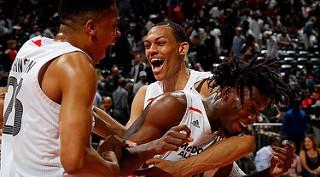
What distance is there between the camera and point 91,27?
3.22 m

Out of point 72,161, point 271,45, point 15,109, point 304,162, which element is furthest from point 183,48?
point 271,45

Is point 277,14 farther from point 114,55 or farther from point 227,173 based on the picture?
point 227,173

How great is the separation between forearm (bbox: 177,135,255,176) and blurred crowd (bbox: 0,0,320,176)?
8223 mm

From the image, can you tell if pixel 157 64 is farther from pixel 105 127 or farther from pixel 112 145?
pixel 112 145

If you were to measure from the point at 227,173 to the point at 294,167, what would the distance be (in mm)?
6091

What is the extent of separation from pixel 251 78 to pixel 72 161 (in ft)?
5.82

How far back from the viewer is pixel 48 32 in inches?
677

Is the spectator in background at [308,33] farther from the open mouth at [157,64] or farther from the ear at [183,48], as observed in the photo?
the open mouth at [157,64]

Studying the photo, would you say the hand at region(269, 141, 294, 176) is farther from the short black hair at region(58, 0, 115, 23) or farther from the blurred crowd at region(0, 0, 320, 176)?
the blurred crowd at region(0, 0, 320, 176)

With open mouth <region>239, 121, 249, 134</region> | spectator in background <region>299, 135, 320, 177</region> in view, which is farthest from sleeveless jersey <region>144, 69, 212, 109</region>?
spectator in background <region>299, 135, 320, 177</region>

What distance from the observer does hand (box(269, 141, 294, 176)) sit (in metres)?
4.32

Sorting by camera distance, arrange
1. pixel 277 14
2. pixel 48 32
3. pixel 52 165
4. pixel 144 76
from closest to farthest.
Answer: pixel 52 165
pixel 144 76
pixel 48 32
pixel 277 14

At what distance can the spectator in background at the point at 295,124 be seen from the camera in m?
12.9

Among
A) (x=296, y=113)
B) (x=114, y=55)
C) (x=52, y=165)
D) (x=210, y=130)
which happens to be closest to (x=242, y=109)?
(x=210, y=130)
